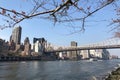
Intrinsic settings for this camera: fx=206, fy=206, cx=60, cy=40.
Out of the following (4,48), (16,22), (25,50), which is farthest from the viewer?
(25,50)

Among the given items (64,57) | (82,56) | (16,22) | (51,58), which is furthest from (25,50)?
(16,22)

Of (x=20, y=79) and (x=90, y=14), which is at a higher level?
(x=90, y=14)

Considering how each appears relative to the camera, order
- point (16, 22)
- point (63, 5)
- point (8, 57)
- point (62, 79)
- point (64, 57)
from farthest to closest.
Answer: point (64, 57), point (8, 57), point (62, 79), point (16, 22), point (63, 5)

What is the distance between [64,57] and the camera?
174 m

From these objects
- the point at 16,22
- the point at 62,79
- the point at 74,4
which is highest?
the point at 74,4

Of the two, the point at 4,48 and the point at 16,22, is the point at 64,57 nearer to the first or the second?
the point at 4,48

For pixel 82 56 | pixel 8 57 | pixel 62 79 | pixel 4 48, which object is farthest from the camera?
pixel 82 56

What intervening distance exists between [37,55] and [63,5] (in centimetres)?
14086

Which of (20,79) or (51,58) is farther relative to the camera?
(51,58)

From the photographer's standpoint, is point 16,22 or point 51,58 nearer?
point 16,22

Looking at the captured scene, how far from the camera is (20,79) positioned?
87.6 feet

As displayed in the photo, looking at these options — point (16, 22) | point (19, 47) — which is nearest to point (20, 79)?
point (16, 22)

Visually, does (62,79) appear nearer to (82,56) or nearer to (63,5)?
(63,5)

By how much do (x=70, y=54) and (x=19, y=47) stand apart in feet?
149
